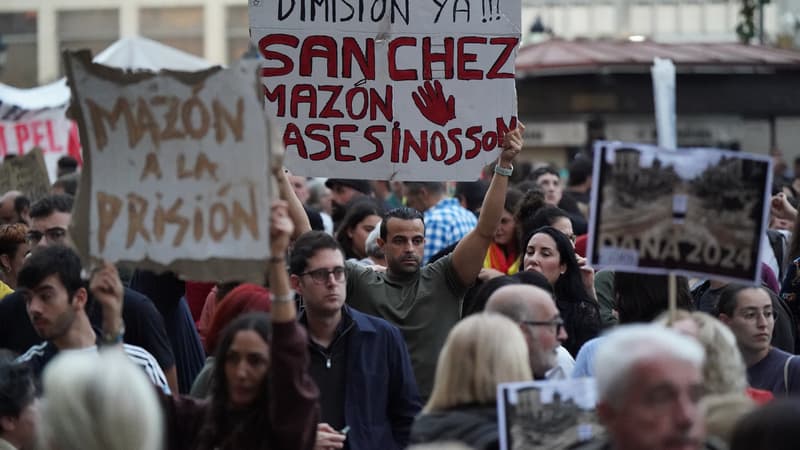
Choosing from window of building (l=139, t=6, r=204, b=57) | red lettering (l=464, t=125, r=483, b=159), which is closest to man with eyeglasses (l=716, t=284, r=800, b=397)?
red lettering (l=464, t=125, r=483, b=159)

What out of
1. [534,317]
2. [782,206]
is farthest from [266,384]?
[782,206]

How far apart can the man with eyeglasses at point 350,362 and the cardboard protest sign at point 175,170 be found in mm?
1211

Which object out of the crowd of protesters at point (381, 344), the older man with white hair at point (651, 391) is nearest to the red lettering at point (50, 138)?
the crowd of protesters at point (381, 344)

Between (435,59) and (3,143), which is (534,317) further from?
(3,143)

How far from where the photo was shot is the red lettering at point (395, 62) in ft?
24.9

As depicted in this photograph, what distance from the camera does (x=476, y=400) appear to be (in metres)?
4.94

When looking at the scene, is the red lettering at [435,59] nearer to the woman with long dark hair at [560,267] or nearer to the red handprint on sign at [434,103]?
the red handprint on sign at [434,103]

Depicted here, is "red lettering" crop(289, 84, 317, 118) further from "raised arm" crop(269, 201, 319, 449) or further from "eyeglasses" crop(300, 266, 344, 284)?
"raised arm" crop(269, 201, 319, 449)

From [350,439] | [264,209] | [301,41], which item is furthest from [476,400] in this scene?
[301,41]

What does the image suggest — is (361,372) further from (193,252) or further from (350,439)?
(193,252)

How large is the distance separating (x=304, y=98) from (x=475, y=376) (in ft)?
9.65

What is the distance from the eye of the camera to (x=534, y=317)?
5.58m

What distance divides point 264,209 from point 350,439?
149cm

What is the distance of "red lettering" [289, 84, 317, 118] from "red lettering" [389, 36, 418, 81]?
0.38m
